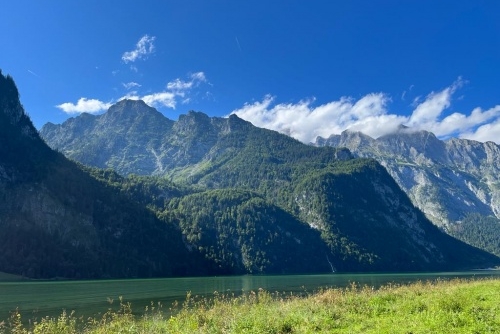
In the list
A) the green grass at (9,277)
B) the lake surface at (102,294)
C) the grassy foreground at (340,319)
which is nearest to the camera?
the grassy foreground at (340,319)

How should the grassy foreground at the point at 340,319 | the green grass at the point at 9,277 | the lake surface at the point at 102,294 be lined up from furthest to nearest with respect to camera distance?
the green grass at the point at 9,277
the lake surface at the point at 102,294
the grassy foreground at the point at 340,319

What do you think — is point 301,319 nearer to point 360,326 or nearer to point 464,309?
point 360,326

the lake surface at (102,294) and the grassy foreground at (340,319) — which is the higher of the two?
the grassy foreground at (340,319)

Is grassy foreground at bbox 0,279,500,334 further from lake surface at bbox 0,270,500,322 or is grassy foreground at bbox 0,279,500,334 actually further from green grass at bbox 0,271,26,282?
green grass at bbox 0,271,26,282

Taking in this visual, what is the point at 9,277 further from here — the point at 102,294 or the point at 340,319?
the point at 340,319

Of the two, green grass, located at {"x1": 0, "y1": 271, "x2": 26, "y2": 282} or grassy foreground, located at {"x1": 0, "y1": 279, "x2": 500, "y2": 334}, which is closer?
grassy foreground, located at {"x1": 0, "y1": 279, "x2": 500, "y2": 334}

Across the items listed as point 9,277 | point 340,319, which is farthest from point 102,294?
point 9,277

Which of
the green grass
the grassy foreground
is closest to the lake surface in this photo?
the grassy foreground

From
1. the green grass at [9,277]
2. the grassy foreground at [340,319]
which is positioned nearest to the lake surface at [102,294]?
the grassy foreground at [340,319]

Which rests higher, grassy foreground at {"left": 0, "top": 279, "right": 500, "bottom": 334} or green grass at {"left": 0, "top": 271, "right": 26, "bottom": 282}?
grassy foreground at {"left": 0, "top": 279, "right": 500, "bottom": 334}

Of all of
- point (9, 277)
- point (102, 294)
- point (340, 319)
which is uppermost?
point (340, 319)

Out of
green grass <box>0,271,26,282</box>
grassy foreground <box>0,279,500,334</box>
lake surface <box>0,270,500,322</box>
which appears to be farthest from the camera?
green grass <box>0,271,26,282</box>

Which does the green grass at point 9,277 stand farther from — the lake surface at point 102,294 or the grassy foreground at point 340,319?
the grassy foreground at point 340,319

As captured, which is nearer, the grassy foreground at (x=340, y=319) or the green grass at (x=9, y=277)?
the grassy foreground at (x=340, y=319)
